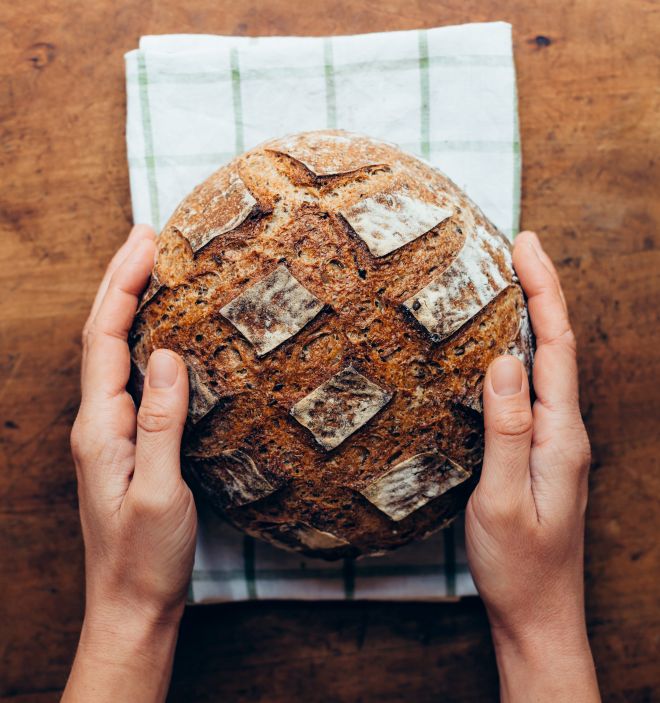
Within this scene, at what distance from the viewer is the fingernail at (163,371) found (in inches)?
36.3

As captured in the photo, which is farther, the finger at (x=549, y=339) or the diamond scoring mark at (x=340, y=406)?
the finger at (x=549, y=339)

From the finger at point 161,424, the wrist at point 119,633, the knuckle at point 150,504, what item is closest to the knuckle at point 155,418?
the finger at point 161,424

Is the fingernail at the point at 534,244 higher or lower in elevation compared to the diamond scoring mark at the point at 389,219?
lower

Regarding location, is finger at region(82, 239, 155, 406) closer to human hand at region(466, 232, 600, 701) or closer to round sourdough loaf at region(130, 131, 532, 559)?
round sourdough loaf at region(130, 131, 532, 559)

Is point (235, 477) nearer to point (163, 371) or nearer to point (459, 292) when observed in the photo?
point (163, 371)

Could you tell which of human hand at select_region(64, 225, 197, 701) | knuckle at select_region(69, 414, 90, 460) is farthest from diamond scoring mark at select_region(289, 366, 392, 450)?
knuckle at select_region(69, 414, 90, 460)

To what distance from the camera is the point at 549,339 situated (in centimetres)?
106

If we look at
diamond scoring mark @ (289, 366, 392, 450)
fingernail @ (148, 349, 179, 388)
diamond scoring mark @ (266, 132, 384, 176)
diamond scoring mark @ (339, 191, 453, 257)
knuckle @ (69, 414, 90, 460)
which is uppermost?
diamond scoring mark @ (266, 132, 384, 176)

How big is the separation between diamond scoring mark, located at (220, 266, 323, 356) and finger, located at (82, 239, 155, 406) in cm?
24

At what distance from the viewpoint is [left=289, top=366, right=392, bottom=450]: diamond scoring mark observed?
90cm

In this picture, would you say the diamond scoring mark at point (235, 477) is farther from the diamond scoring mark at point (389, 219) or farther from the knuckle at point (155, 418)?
the diamond scoring mark at point (389, 219)

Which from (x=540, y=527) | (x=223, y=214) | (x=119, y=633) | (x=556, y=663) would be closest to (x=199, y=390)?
(x=223, y=214)

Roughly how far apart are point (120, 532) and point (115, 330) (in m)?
0.34

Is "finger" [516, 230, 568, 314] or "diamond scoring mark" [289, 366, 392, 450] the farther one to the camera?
Result: "finger" [516, 230, 568, 314]
